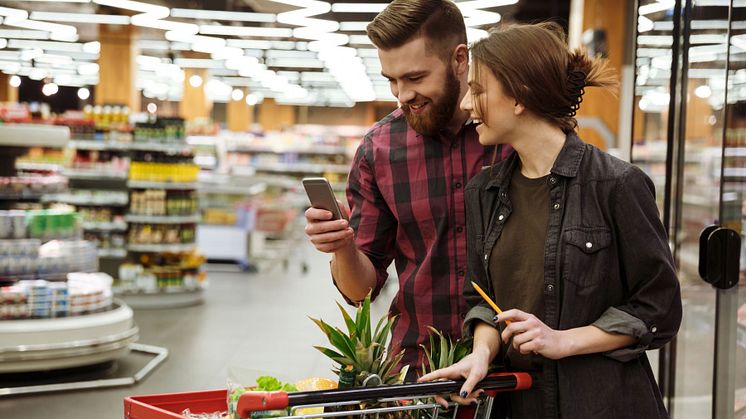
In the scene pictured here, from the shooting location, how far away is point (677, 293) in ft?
5.37

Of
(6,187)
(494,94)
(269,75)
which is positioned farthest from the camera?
(269,75)

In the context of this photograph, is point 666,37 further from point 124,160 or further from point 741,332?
point 124,160

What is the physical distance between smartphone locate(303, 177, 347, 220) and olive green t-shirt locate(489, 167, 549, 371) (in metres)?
0.36

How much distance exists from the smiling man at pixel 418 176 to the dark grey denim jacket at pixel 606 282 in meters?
0.46

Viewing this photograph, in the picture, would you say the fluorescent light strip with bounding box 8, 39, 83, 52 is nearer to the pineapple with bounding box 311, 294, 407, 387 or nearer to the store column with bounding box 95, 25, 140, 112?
the store column with bounding box 95, 25, 140, 112

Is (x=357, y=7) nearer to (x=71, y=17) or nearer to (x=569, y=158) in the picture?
(x=71, y=17)

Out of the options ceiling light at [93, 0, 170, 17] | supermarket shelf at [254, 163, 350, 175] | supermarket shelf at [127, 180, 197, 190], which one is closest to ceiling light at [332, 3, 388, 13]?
ceiling light at [93, 0, 170, 17]

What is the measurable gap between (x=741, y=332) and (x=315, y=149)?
23462mm

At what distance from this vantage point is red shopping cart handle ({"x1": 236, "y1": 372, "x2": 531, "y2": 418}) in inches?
58.1

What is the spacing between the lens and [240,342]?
813 centimetres

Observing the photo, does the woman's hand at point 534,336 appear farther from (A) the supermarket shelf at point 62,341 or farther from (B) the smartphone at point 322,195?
(A) the supermarket shelf at point 62,341

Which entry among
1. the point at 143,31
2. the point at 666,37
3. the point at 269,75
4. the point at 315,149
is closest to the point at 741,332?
the point at 666,37

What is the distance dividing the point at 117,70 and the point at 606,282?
15685mm

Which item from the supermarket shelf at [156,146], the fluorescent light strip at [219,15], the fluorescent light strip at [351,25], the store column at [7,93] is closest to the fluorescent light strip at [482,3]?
the fluorescent light strip at [351,25]
